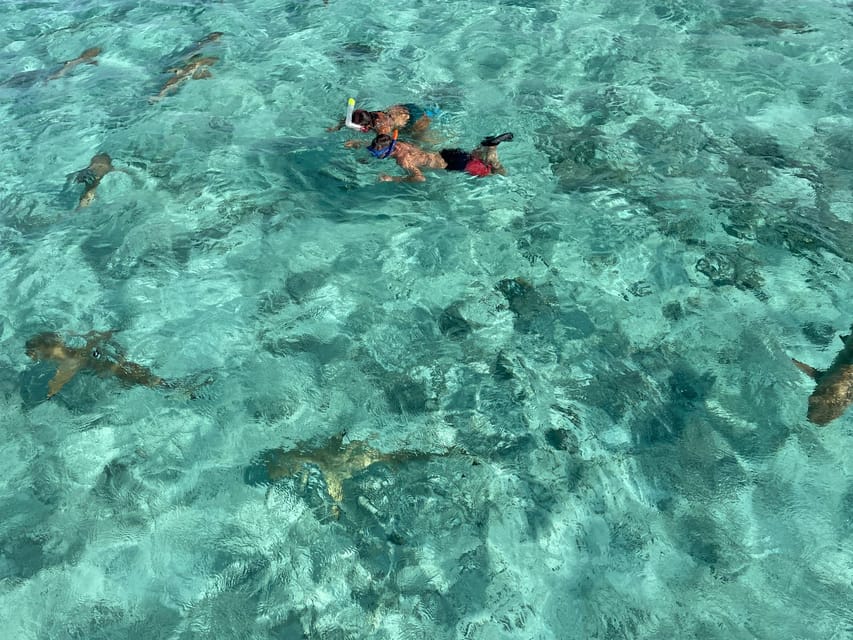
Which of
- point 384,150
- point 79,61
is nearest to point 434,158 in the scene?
point 384,150

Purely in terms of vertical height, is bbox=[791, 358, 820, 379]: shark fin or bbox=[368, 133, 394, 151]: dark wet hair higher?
bbox=[368, 133, 394, 151]: dark wet hair

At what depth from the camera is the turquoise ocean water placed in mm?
5070

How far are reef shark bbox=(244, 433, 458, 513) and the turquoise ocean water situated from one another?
24mm

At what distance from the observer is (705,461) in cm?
571

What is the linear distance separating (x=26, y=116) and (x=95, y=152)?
2.41 m

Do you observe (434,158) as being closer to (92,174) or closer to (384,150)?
(384,150)

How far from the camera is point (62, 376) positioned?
6723 mm

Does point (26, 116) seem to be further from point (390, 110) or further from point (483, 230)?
point (483, 230)

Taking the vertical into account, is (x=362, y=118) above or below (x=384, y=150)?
above

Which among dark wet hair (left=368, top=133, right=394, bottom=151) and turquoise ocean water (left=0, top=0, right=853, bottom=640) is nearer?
turquoise ocean water (left=0, top=0, right=853, bottom=640)

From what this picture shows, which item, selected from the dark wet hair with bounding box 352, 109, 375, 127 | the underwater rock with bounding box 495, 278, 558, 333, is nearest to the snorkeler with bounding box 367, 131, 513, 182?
the dark wet hair with bounding box 352, 109, 375, 127

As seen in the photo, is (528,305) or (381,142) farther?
(381,142)

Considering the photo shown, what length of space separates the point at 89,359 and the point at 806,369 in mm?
8281

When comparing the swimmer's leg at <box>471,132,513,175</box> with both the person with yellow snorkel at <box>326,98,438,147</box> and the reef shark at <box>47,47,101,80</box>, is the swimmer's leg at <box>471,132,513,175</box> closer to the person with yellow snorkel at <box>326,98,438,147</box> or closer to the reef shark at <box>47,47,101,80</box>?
the person with yellow snorkel at <box>326,98,438,147</box>
